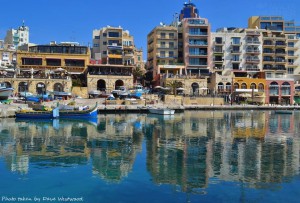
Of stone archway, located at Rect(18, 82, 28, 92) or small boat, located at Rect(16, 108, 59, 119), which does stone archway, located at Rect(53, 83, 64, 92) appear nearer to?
stone archway, located at Rect(18, 82, 28, 92)

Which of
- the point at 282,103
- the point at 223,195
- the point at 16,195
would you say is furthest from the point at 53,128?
the point at 282,103

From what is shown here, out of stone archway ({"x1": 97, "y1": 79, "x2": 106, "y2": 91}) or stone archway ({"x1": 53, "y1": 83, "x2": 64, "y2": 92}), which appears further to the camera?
stone archway ({"x1": 97, "y1": 79, "x2": 106, "y2": 91})

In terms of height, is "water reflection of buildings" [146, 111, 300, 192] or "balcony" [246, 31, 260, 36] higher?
"balcony" [246, 31, 260, 36]

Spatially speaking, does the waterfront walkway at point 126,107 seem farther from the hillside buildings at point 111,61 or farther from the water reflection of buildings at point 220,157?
the water reflection of buildings at point 220,157

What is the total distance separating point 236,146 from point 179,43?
203 ft

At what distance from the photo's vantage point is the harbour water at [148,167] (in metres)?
16.4

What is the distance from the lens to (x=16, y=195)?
16.1m

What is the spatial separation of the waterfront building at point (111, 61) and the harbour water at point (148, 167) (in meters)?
39.2

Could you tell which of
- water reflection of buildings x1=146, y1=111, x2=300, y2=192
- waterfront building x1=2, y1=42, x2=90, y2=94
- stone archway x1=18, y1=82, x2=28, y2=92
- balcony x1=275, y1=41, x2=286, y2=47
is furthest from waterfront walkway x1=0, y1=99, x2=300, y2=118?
water reflection of buildings x1=146, y1=111, x2=300, y2=192

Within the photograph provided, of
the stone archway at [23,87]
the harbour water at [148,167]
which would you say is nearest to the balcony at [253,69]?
the stone archway at [23,87]

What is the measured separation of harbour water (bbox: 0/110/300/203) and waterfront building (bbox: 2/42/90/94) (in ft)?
117

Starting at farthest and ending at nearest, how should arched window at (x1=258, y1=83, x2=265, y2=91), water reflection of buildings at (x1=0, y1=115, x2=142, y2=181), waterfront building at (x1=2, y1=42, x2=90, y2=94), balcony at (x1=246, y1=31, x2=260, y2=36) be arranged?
balcony at (x1=246, y1=31, x2=260, y2=36) → arched window at (x1=258, y1=83, x2=265, y2=91) → waterfront building at (x1=2, y1=42, x2=90, y2=94) → water reflection of buildings at (x1=0, y1=115, x2=142, y2=181)

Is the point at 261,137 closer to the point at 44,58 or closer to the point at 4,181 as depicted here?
the point at 4,181

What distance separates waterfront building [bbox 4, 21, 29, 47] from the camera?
142 meters
